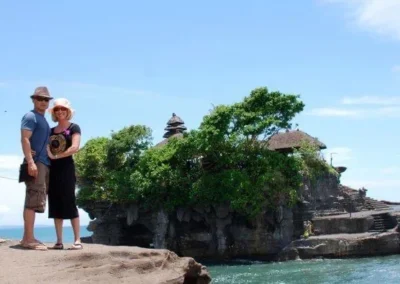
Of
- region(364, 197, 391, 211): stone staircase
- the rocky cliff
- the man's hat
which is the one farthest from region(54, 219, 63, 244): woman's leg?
region(364, 197, 391, 211): stone staircase

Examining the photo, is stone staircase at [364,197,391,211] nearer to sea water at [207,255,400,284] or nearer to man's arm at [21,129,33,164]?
sea water at [207,255,400,284]

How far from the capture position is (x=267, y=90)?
34594 millimetres

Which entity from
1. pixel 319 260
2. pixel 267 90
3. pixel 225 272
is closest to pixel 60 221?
pixel 225 272

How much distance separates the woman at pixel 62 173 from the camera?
7.13 m

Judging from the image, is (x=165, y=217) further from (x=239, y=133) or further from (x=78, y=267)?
(x=78, y=267)

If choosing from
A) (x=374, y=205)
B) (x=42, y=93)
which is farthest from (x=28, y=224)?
(x=374, y=205)

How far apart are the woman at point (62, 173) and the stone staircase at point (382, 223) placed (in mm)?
29041

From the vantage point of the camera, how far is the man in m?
6.73

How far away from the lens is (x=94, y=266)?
607cm

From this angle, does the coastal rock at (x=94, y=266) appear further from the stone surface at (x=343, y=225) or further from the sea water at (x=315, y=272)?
the stone surface at (x=343, y=225)

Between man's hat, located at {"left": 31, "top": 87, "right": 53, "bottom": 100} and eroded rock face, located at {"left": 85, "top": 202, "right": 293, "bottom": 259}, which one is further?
eroded rock face, located at {"left": 85, "top": 202, "right": 293, "bottom": 259}

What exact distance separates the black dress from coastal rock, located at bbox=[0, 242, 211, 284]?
65cm

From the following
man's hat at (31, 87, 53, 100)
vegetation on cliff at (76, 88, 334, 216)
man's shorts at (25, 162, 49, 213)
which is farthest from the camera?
vegetation on cliff at (76, 88, 334, 216)

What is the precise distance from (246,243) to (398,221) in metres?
8.89
